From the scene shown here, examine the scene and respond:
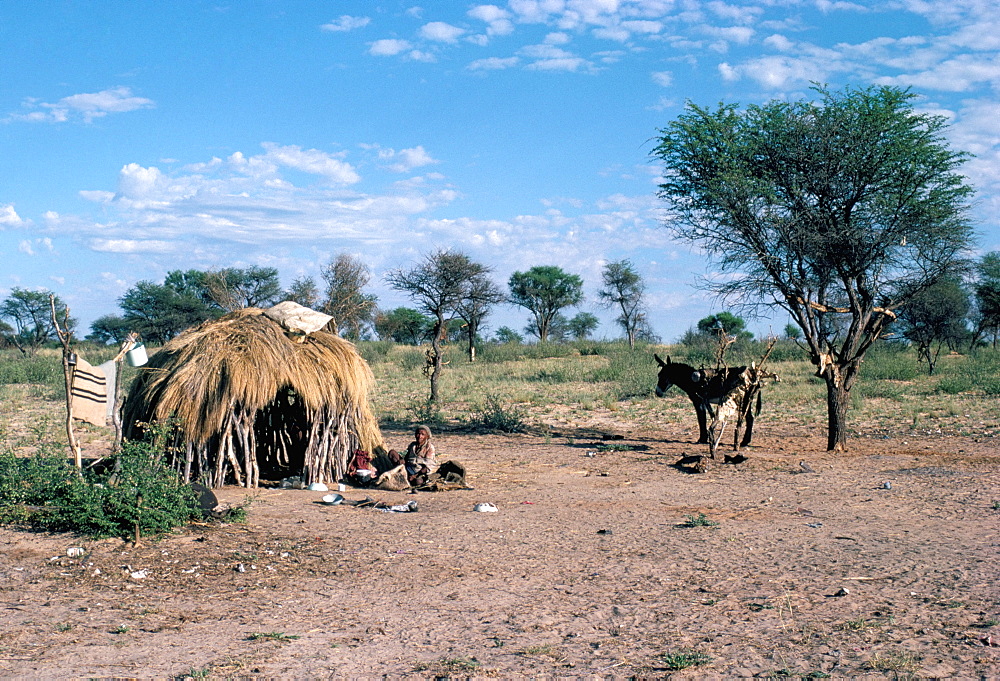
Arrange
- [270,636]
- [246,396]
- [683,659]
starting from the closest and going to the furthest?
1. [683,659]
2. [270,636]
3. [246,396]

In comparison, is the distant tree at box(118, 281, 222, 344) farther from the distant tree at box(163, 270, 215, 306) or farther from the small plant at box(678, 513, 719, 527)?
the small plant at box(678, 513, 719, 527)

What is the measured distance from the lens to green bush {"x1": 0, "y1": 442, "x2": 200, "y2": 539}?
719 cm

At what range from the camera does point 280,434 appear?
476 inches

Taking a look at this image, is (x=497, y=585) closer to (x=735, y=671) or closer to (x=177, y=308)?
(x=735, y=671)

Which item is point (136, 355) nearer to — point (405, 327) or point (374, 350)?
point (374, 350)

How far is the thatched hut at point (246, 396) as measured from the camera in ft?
31.3

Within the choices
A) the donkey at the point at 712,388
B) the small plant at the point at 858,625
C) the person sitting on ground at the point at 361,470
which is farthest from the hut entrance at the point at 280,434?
the small plant at the point at 858,625

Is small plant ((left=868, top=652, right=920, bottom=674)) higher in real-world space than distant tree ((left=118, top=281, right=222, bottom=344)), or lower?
lower

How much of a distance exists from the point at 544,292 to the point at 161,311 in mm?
21269

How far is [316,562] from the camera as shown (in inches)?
271

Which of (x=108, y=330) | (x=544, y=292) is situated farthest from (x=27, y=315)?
(x=544, y=292)

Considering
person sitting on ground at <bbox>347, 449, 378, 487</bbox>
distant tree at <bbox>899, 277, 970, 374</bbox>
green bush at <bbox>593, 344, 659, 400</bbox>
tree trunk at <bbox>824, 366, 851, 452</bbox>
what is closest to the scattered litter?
person sitting on ground at <bbox>347, 449, 378, 487</bbox>

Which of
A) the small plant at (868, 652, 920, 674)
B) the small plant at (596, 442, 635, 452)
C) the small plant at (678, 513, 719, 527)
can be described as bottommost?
the small plant at (868, 652, 920, 674)

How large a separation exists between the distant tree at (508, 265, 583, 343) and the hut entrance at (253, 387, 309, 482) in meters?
37.4
